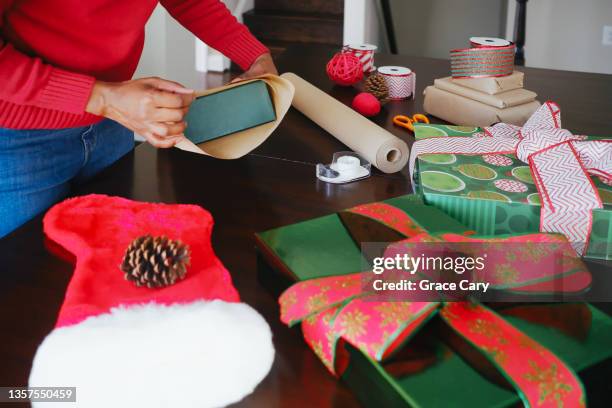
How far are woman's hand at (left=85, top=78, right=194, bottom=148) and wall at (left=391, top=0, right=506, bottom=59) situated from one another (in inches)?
172

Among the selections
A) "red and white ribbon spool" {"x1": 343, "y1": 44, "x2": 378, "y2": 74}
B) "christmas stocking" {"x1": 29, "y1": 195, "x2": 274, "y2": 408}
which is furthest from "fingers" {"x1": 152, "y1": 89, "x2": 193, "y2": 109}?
"red and white ribbon spool" {"x1": 343, "y1": 44, "x2": 378, "y2": 74}

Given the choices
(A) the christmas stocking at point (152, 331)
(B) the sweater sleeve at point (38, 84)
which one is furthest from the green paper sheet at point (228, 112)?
(A) the christmas stocking at point (152, 331)

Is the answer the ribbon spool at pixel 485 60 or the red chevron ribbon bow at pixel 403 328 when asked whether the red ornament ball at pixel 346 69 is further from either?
the red chevron ribbon bow at pixel 403 328

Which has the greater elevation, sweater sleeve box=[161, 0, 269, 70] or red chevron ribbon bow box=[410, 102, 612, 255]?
sweater sleeve box=[161, 0, 269, 70]

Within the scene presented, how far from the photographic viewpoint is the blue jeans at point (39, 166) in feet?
3.85

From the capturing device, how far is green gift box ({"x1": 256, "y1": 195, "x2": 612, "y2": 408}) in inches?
24.0

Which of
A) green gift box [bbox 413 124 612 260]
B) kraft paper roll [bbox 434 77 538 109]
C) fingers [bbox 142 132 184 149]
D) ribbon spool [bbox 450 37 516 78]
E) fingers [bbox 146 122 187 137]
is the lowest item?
green gift box [bbox 413 124 612 260]

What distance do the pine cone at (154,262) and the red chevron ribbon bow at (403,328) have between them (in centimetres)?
14

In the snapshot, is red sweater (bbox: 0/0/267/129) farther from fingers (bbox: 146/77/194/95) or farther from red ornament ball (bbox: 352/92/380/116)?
red ornament ball (bbox: 352/92/380/116)

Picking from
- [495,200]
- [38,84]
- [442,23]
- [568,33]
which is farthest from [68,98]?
[442,23]

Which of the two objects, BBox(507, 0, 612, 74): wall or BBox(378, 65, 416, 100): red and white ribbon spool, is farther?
BBox(507, 0, 612, 74): wall

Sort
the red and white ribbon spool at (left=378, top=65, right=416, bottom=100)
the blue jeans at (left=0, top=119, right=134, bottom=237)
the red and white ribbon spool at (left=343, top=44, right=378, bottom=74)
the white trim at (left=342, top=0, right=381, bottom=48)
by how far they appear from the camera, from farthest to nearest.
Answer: the white trim at (left=342, top=0, right=381, bottom=48) → the red and white ribbon spool at (left=343, top=44, right=378, bottom=74) → the red and white ribbon spool at (left=378, top=65, right=416, bottom=100) → the blue jeans at (left=0, top=119, right=134, bottom=237)

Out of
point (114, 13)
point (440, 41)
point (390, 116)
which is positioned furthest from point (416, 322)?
point (440, 41)

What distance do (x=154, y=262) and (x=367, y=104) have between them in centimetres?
86
